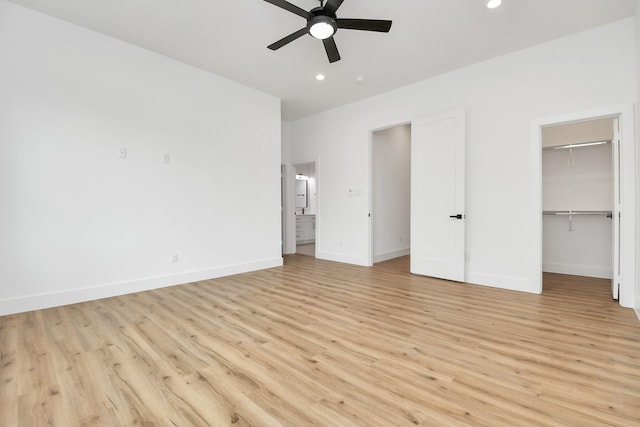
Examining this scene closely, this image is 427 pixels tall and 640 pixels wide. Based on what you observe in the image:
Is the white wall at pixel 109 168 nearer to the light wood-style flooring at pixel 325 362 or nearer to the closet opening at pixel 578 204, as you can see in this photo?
the light wood-style flooring at pixel 325 362

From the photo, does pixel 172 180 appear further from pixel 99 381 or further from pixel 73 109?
pixel 99 381

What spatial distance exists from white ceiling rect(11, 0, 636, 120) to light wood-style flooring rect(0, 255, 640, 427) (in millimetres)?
3196

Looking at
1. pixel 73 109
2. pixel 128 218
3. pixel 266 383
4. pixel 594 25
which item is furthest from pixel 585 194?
pixel 73 109

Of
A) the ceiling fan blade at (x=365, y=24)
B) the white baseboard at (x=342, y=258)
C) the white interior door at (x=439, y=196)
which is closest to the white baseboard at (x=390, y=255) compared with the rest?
the white baseboard at (x=342, y=258)

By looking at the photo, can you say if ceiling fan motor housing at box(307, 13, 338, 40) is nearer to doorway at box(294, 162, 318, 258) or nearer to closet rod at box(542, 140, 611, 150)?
closet rod at box(542, 140, 611, 150)

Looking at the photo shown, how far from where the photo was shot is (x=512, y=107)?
3.91m

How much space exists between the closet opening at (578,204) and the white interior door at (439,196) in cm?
136

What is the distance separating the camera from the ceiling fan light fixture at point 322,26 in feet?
8.80

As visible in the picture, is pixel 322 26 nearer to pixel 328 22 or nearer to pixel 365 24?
pixel 328 22

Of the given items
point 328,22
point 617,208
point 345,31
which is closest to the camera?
point 328,22

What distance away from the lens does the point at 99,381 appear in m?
1.84

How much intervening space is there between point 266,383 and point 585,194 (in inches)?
218

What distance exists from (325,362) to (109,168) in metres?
3.55

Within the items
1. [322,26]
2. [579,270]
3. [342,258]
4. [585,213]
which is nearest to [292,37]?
[322,26]
